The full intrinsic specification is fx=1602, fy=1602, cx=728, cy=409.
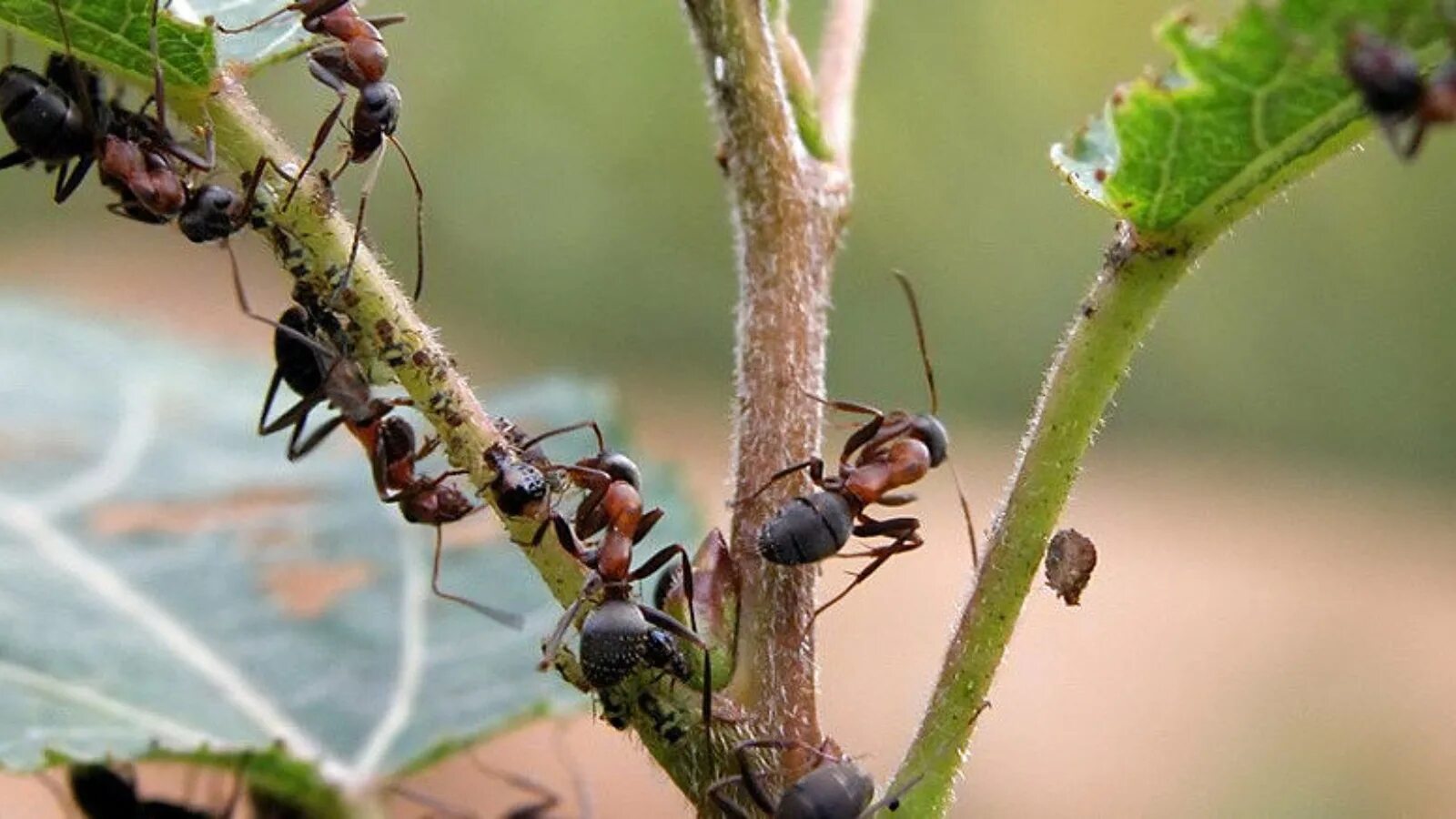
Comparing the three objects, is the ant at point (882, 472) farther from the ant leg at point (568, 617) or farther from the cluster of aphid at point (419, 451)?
the ant leg at point (568, 617)

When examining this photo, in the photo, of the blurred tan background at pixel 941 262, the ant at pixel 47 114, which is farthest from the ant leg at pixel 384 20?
the blurred tan background at pixel 941 262

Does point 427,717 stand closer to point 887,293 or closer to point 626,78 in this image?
point 887,293

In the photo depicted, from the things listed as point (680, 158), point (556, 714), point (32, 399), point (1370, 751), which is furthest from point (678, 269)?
point (556, 714)

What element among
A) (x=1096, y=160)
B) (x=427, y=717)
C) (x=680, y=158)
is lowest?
(x=427, y=717)

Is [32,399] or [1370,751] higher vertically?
[1370,751]

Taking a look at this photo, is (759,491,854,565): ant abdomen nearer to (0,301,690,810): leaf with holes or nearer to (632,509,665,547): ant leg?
(632,509,665,547): ant leg

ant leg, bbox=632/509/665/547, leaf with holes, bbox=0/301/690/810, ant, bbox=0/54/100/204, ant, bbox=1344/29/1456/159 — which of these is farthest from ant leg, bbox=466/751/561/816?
ant, bbox=1344/29/1456/159
